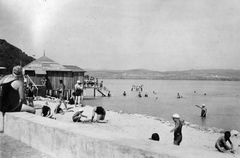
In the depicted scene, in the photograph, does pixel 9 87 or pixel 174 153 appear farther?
pixel 9 87

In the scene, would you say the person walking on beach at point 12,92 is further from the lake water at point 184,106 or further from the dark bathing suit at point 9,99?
the lake water at point 184,106

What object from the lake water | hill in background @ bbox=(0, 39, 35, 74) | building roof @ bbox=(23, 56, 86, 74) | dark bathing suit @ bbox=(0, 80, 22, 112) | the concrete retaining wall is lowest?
the lake water

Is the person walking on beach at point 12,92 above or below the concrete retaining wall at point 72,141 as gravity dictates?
above

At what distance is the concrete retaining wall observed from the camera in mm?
3170

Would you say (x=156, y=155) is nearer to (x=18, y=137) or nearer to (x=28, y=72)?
(x=18, y=137)

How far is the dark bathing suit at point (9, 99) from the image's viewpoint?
5.32m

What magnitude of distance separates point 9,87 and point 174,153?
393 centimetres

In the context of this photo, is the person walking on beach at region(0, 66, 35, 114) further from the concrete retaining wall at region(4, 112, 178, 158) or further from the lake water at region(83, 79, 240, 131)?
the lake water at region(83, 79, 240, 131)

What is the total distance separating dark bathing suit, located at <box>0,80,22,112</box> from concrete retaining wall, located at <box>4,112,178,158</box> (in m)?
0.26

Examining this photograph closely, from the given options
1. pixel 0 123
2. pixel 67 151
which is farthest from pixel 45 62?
pixel 67 151

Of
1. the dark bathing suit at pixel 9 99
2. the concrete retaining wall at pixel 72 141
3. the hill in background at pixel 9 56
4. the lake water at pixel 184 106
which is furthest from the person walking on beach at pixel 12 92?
the hill in background at pixel 9 56

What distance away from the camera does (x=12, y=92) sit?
5.39m

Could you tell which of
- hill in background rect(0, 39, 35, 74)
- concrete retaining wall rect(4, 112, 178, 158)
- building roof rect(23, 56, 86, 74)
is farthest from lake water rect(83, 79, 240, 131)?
concrete retaining wall rect(4, 112, 178, 158)

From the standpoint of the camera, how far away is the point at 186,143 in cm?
1208
